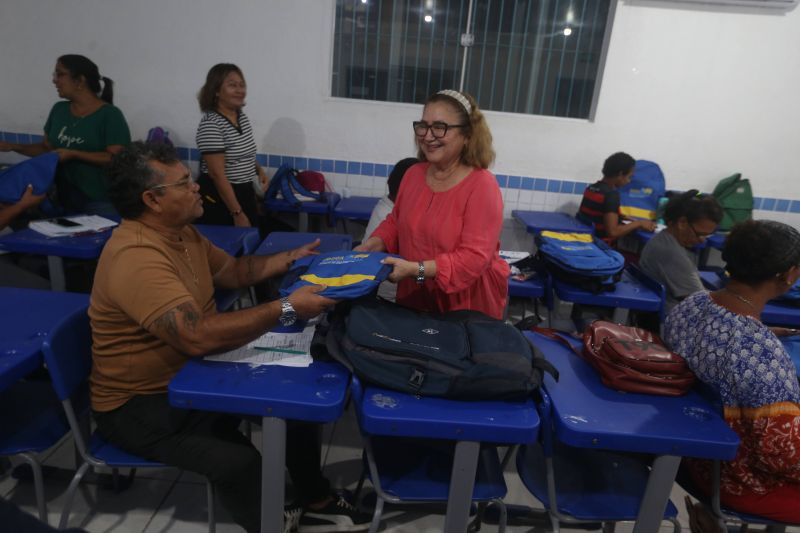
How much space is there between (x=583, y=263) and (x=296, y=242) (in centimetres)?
145

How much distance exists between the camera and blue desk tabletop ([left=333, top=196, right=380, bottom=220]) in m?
3.91

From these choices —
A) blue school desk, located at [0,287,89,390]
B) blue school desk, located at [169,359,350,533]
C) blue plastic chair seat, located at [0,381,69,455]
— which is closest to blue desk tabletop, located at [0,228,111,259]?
blue school desk, located at [0,287,89,390]

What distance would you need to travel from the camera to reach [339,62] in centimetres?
433

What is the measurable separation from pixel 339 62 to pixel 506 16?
1363mm

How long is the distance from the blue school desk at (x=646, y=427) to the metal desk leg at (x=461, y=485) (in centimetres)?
23

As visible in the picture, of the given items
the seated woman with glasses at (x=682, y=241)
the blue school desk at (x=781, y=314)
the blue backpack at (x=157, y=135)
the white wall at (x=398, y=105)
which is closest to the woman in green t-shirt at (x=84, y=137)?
the blue backpack at (x=157, y=135)

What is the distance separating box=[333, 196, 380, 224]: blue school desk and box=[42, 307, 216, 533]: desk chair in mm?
2363

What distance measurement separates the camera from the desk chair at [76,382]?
4.97ft

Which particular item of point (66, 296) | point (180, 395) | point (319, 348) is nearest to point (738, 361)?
point (319, 348)

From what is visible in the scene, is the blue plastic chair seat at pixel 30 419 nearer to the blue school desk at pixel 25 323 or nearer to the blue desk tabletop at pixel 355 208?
the blue school desk at pixel 25 323

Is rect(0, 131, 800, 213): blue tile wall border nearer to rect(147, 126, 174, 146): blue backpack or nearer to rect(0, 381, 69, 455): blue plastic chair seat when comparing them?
rect(147, 126, 174, 146): blue backpack

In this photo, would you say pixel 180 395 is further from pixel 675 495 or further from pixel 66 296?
pixel 675 495

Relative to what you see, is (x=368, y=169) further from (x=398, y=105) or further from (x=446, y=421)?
(x=446, y=421)

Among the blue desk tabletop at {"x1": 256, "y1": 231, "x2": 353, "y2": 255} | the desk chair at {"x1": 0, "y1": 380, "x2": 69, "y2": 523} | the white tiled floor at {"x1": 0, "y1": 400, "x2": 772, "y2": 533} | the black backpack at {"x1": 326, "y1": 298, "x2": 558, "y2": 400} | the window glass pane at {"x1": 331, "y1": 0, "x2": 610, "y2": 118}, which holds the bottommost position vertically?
the white tiled floor at {"x1": 0, "y1": 400, "x2": 772, "y2": 533}
